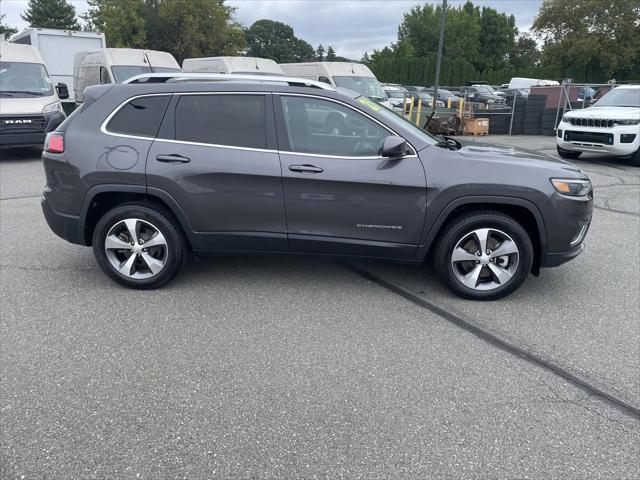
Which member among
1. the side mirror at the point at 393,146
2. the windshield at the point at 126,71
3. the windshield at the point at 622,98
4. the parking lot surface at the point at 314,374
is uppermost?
the windshield at the point at 126,71

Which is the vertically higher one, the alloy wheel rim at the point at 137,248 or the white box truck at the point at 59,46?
the white box truck at the point at 59,46

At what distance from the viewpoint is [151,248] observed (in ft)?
14.3

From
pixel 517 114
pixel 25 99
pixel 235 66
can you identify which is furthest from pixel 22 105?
pixel 517 114

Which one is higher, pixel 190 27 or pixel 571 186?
pixel 190 27

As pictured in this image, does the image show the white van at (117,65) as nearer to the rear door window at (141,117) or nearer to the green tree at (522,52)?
the rear door window at (141,117)

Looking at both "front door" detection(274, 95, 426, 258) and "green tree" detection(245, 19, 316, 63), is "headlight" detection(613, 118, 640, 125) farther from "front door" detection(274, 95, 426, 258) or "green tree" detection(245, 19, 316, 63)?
"green tree" detection(245, 19, 316, 63)

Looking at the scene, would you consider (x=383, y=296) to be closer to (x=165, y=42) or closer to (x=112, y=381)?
(x=112, y=381)

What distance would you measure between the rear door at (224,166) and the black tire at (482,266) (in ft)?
4.27

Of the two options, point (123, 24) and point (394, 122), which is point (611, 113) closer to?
point (394, 122)

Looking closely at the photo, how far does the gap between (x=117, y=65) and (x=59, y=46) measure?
475 cm

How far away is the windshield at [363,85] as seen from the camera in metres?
16.4

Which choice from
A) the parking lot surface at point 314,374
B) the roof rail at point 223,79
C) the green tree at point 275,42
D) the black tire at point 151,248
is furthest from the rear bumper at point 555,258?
the green tree at point 275,42

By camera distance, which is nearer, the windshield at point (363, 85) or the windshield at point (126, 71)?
the windshield at point (126, 71)

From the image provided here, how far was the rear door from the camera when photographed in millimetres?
4137
